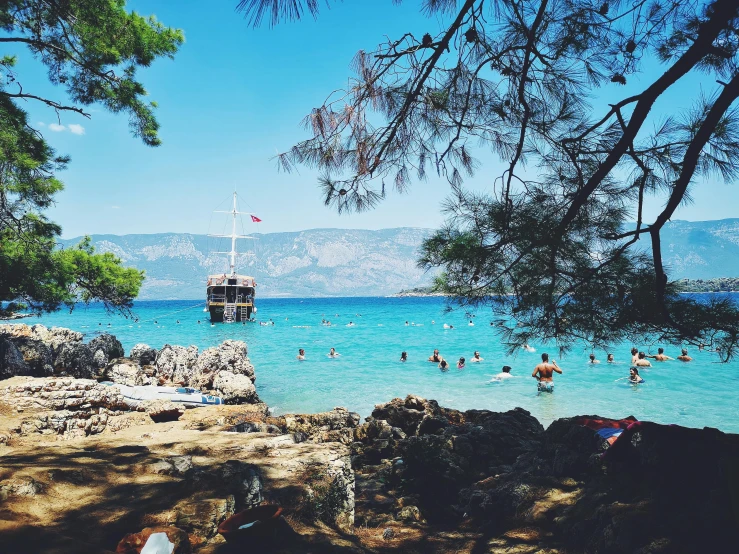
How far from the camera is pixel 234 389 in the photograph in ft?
33.1

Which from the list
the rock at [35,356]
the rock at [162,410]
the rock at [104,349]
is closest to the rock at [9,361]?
the rock at [35,356]

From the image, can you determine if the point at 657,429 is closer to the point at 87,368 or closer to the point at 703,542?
the point at 703,542

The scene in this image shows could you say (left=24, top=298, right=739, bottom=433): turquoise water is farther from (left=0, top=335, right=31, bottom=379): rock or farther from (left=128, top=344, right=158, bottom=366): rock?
(left=0, top=335, right=31, bottom=379): rock

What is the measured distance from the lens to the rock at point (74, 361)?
11125 millimetres

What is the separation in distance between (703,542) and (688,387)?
42.3 ft

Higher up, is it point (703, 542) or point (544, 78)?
point (544, 78)

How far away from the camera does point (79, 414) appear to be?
641 centimetres

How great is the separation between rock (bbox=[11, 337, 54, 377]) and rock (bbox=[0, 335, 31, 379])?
74 cm

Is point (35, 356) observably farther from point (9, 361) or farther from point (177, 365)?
point (177, 365)

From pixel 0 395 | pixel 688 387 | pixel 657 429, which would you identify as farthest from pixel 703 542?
pixel 688 387

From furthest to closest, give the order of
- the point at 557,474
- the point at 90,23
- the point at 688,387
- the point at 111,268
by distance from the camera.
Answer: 1. the point at 688,387
2. the point at 111,268
3. the point at 90,23
4. the point at 557,474

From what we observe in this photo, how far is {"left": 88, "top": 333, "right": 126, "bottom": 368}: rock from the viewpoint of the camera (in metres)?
12.7

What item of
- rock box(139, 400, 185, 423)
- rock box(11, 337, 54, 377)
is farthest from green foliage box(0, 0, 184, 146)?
rock box(11, 337, 54, 377)

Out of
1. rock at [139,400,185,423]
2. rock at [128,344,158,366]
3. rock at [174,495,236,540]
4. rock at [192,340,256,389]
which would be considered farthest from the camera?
rock at [128,344,158,366]
